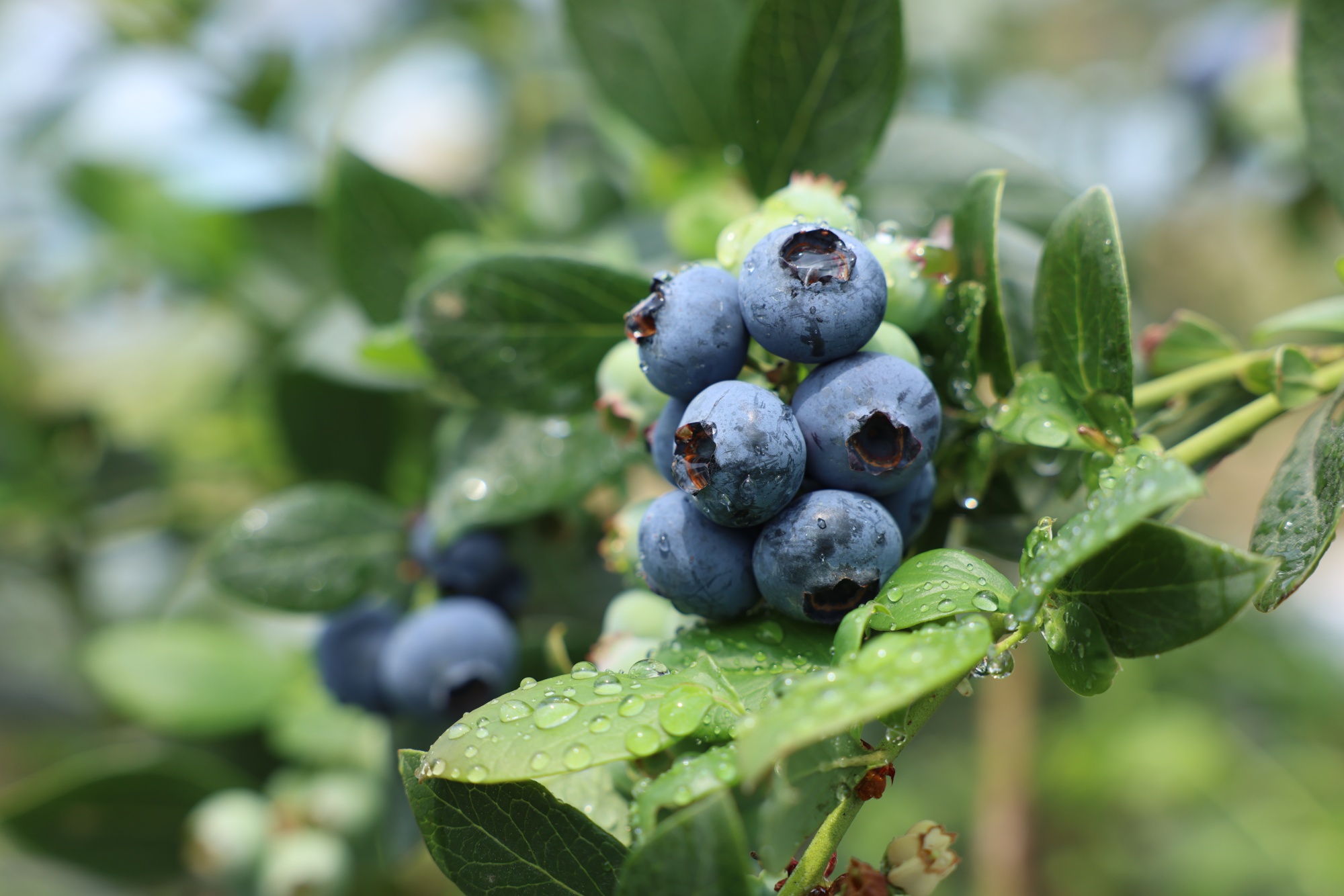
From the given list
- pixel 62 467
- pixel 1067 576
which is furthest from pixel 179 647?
pixel 1067 576

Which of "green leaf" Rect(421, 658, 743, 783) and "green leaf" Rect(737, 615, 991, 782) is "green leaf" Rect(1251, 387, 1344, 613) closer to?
"green leaf" Rect(737, 615, 991, 782)

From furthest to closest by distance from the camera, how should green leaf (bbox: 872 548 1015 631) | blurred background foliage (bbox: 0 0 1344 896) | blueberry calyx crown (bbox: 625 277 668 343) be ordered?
blurred background foliage (bbox: 0 0 1344 896), blueberry calyx crown (bbox: 625 277 668 343), green leaf (bbox: 872 548 1015 631)

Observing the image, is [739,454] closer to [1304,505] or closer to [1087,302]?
[1087,302]

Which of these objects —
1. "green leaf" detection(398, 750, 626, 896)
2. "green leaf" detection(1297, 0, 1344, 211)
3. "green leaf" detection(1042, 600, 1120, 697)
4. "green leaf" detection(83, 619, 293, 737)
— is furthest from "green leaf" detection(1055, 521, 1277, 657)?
"green leaf" detection(83, 619, 293, 737)

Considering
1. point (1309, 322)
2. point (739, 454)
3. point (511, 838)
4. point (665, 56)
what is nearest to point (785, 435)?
point (739, 454)

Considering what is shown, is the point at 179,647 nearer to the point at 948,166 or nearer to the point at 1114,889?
the point at 948,166
